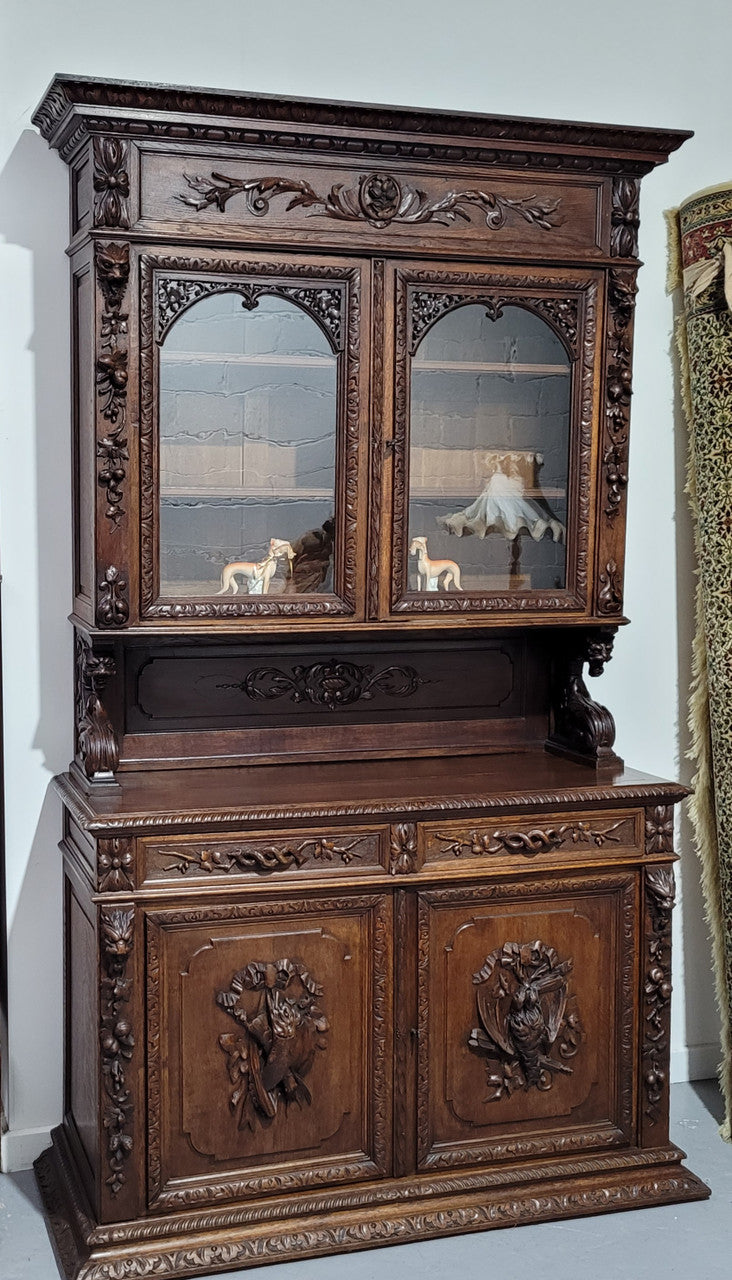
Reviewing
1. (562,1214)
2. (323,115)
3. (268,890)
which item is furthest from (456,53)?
(562,1214)

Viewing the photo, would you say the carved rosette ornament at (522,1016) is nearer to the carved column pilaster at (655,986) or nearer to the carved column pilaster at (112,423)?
the carved column pilaster at (655,986)

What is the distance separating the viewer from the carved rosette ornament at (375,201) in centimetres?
265

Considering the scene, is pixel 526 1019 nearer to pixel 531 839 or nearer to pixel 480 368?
pixel 531 839

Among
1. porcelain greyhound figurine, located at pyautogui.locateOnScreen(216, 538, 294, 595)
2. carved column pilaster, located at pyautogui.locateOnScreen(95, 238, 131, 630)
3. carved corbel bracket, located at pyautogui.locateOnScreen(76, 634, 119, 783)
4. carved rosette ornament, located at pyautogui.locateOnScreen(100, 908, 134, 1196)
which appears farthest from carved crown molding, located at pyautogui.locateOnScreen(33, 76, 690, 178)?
carved rosette ornament, located at pyautogui.locateOnScreen(100, 908, 134, 1196)

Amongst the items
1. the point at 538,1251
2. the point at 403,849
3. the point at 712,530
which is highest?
the point at 712,530

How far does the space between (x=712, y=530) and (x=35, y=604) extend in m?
1.65

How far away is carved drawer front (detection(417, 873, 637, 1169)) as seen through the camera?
2.81 m

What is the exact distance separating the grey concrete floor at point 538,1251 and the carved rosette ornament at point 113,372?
58.8 inches

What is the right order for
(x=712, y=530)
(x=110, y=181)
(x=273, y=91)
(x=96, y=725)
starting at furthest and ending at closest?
1. (x=712, y=530)
2. (x=273, y=91)
3. (x=96, y=725)
4. (x=110, y=181)

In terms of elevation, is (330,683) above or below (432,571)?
below

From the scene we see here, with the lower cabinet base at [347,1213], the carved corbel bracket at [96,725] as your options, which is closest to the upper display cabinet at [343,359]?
the carved corbel bracket at [96,725]

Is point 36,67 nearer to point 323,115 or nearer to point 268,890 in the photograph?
point 323,115

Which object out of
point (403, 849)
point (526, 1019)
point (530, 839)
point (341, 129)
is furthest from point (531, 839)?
point (341, 129)

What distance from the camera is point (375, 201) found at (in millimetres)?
2746
